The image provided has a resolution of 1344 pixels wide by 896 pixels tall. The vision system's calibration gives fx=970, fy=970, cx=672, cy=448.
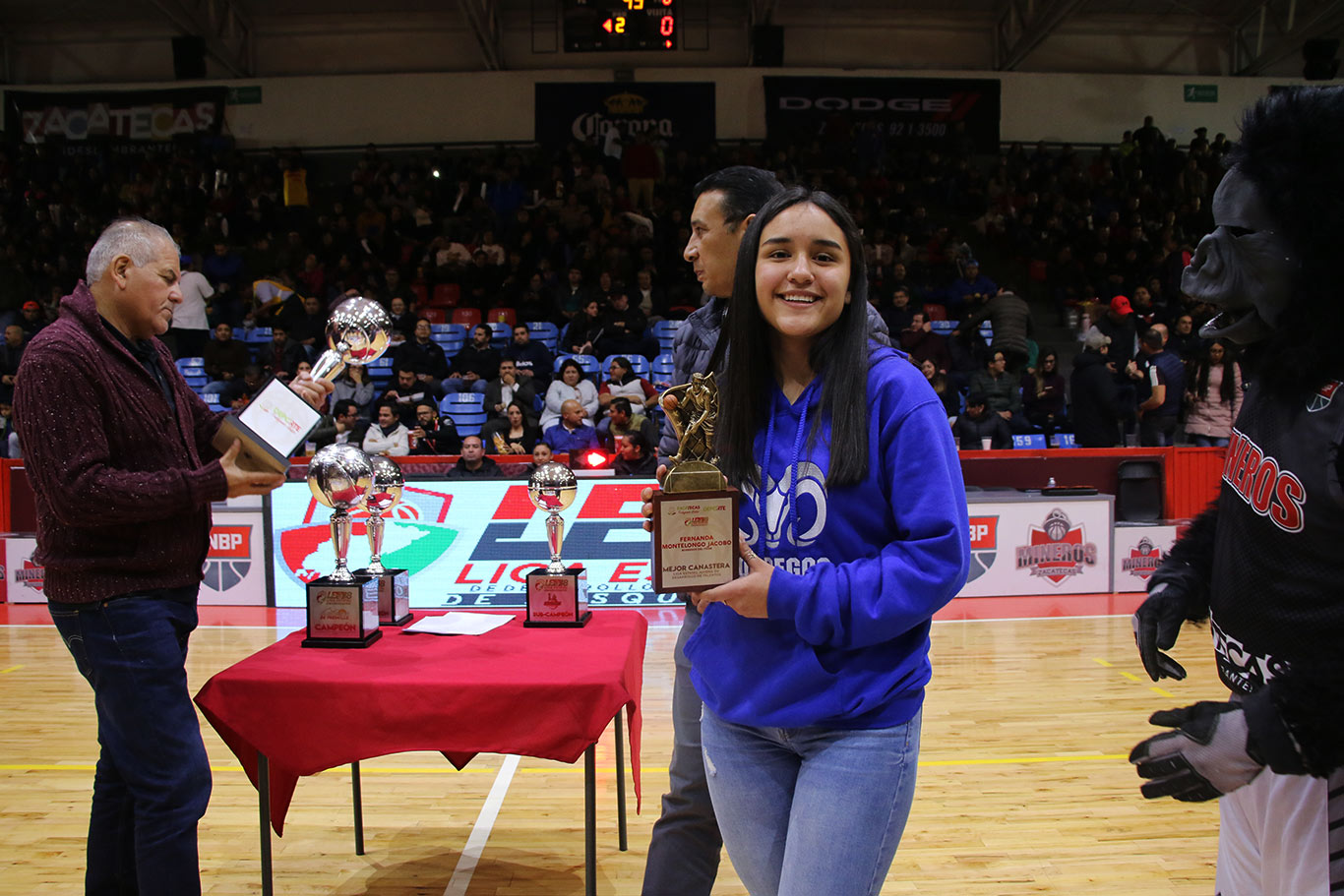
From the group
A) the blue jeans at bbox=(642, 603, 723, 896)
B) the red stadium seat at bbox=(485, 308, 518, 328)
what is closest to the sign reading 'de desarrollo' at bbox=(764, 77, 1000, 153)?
the red stadium seat at bbox=(485, 308, 518, 328)

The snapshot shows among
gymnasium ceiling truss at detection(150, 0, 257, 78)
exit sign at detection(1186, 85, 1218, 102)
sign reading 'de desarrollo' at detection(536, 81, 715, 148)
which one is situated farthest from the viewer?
exit sign at detection(1186, 85, 1218, 102)

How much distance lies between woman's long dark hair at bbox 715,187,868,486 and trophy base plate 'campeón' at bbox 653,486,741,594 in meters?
0.15

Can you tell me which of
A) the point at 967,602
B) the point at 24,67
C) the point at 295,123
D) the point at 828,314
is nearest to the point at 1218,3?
the point at 967,602

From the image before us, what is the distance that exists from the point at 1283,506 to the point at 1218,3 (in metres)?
17.8

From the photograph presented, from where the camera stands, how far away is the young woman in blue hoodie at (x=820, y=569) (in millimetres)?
1403

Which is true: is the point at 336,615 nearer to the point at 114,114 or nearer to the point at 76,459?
the point at 76,459

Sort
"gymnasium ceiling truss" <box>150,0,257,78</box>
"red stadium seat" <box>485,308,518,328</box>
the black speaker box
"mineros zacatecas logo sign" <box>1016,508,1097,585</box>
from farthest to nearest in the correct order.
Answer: the black speaker box → "gymnasium ceiling truss" <box>150,0,257,78</box> → "red stadium seat" <box>485,308,518,328</box> → "mineros zacatecas logo sign" <box>1016,508,1097,585</box>

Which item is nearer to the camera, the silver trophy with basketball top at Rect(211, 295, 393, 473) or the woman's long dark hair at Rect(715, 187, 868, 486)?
the woman's long dark hair at Rect(715, 187, 868, 486)

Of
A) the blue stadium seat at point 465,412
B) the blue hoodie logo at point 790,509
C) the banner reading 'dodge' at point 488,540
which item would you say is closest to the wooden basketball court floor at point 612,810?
the banner reading 'dodge' at point 488,540

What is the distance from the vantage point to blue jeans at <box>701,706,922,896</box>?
1413 millimetres

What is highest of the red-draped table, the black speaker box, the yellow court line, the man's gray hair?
the black speaker box

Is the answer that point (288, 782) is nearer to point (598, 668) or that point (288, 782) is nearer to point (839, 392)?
point (598, 668)

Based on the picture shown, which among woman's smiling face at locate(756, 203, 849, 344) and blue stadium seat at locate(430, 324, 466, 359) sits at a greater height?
blue stadium seat at locate(430, 324, 466, 359)

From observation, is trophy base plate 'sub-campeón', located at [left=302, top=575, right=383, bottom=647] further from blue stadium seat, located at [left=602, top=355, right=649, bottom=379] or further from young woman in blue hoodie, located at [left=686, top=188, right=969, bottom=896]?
blue stadium seat, located at [left=602, top=355, right=649, bottom=379]
